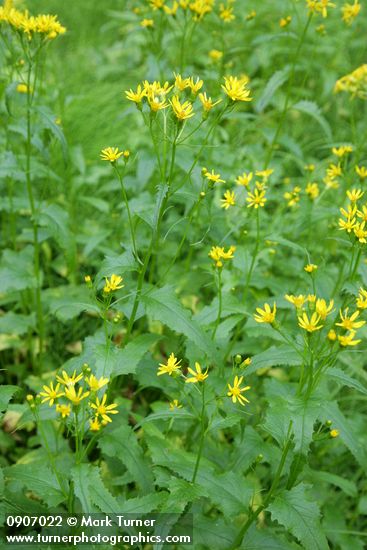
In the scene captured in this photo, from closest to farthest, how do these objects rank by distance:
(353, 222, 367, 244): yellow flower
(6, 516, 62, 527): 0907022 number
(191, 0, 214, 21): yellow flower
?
(353, 222, 367, 244): yellow flower, (6, 516, 62, 527): 0907022 number, (191, 0, 214, 21): yellow flower

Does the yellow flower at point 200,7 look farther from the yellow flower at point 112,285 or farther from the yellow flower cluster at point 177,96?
the yellow flower at point 112,285

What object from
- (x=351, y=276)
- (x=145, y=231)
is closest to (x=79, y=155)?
(x=145, y=231)

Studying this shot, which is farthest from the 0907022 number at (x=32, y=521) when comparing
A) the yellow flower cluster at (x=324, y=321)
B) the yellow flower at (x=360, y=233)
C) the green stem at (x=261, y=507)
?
the yellow flower at (x=360, y=233)

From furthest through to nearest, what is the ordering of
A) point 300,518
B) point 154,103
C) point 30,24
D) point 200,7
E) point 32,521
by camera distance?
1. point 200,7
2. point 30,24
3. point 32,521
4. point 154,103
5. point 300,518

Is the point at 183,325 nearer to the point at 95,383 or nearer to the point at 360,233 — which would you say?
the point at 95,383

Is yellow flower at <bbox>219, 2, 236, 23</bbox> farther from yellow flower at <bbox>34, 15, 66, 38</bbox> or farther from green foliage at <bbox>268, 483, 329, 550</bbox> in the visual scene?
green foliage at <bbox>268, 483, 329, 550</bbox>

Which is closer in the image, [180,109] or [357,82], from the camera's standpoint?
[180,109]

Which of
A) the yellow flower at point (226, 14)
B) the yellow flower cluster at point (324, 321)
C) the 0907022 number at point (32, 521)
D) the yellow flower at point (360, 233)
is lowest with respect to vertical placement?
the 0907022 number at point (32, 521)

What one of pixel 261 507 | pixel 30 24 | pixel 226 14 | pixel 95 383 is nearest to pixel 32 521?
pixel 95 383

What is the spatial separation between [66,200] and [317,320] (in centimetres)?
275

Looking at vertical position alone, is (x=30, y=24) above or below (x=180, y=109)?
above

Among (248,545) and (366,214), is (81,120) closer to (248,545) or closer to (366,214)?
(366,214)

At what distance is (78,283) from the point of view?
3.93 meters

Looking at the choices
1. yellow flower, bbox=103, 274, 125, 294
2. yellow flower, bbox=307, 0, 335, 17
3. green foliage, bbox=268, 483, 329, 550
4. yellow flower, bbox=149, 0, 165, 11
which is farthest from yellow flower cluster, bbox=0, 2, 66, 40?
green foliage, bbox=268, 483, 329, 550
